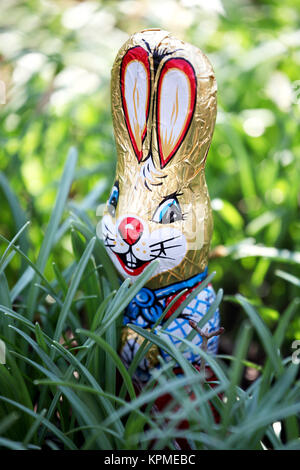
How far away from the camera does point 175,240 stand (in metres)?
0.91

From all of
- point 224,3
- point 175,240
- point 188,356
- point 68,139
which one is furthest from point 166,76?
point 224,3

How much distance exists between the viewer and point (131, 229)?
36.4 inches

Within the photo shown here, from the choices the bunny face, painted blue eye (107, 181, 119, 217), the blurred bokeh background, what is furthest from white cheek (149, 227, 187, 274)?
the blurred bokeh background

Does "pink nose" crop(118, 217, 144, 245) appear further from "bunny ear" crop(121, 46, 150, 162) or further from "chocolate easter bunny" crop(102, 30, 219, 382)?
"bunny ear" crop(121, 46, 150, 162)

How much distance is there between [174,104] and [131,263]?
1.01 ft

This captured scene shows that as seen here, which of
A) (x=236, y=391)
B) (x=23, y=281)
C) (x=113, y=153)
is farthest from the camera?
(x=113, y=153)

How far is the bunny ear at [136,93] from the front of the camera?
2.94 ft

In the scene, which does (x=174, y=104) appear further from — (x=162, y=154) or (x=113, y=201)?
(x=113, y=201)

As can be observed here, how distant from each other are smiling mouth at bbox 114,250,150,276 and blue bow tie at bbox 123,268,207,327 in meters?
0.04

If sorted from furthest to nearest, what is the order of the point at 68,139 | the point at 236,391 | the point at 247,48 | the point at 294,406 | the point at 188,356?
the point at 247,48 → the point at 68,139 → the point at 188,356 → the point at 236,391 → the point at 294,406

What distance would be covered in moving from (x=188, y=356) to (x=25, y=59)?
1825 mm

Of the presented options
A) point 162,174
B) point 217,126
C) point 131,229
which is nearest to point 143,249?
point 131,229

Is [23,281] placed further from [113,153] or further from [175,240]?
[113,153]

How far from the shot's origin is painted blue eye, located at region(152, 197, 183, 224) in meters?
0.92
